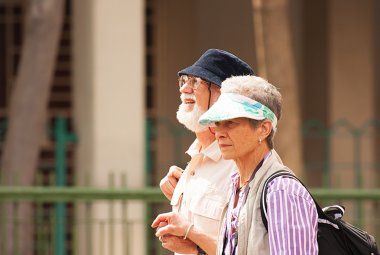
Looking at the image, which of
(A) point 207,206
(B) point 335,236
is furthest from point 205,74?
(B) point 335,236

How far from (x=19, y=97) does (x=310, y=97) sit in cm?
400

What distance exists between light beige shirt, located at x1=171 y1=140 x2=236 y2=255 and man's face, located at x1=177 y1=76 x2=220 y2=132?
4.3 inches

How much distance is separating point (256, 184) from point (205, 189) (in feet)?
2.13

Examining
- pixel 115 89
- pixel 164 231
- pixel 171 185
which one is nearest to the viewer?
pixel 164 231

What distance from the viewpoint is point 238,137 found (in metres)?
3.94

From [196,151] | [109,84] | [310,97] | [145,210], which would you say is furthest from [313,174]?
[196,151]

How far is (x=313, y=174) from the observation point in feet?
45.4

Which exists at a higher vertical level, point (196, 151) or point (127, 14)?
point (127, 14)

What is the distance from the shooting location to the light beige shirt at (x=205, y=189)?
175 inches

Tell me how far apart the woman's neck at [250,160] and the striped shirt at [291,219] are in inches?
6.8

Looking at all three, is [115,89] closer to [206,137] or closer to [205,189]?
[206,137]

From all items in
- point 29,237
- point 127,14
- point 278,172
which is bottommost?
point 29,237

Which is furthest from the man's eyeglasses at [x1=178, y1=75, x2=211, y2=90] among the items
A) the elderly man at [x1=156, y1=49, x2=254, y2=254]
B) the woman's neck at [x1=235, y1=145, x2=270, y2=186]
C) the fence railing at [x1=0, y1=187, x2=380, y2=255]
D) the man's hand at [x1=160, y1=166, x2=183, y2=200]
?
the fence railing at [x1=0, y1=187, x2=380, y2=255]

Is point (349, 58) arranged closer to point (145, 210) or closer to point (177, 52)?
point (177, 52)
